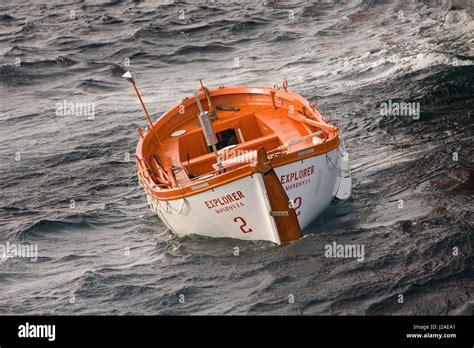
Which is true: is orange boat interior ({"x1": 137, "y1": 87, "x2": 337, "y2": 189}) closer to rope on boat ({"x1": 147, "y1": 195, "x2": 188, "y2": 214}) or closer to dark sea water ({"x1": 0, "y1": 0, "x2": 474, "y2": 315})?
rope on boat ({"x1": 147, "y1": 195, "x2": 188, "y2": 214})

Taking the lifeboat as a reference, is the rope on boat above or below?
below

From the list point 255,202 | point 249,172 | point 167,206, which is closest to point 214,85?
point 167,206

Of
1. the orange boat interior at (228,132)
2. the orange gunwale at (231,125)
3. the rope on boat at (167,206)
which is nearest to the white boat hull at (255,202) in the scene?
the rope on boat at (167,206)

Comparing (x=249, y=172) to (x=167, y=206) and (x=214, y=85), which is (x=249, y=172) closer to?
(x=167, y=206)

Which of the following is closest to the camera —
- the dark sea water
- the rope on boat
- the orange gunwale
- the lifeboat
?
the dark sea water

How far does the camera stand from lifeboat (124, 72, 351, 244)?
16.5 m

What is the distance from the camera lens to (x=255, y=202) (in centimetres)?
1652

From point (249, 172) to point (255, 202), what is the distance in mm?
709

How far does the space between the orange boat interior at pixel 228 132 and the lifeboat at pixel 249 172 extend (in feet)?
0.09

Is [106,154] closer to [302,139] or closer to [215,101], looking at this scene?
[215,101]

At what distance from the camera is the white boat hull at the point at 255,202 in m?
16.5

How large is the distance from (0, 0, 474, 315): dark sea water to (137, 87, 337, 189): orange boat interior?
1.69 meters

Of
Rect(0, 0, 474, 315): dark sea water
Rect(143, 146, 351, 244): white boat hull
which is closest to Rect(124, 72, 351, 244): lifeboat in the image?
Rect(143, 146, 351, 244): white boat hull

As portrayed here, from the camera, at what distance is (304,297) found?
1499 centimetres
